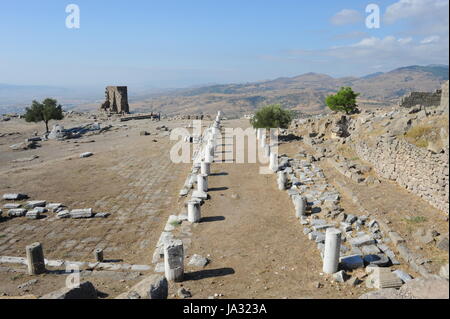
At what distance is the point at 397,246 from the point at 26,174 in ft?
60.1

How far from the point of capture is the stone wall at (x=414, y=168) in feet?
29.0

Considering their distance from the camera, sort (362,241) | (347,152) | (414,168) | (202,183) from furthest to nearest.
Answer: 1. (347,152)
2. (202,183)
3. (414,168)
4. (362,241)

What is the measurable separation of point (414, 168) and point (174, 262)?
845 cm

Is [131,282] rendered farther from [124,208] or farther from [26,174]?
[26,174]

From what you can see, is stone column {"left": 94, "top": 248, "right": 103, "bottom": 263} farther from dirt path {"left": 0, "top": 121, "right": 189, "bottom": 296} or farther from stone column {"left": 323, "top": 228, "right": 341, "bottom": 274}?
stone column {"left": 323, "top": 228, "right": 341, "bottom": 274}

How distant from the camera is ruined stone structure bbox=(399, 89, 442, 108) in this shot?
19406 millimetres

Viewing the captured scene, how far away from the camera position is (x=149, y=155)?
71.9ft

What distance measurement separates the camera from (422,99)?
19844 mm

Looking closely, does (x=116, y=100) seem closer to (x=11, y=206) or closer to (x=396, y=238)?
(x=11, y=206)

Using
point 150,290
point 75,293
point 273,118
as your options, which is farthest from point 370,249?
point 273,118

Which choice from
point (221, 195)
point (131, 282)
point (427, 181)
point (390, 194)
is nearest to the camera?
point (131, 282)

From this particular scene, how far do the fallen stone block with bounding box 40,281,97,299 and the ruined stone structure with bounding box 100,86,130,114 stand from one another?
46.0 m
